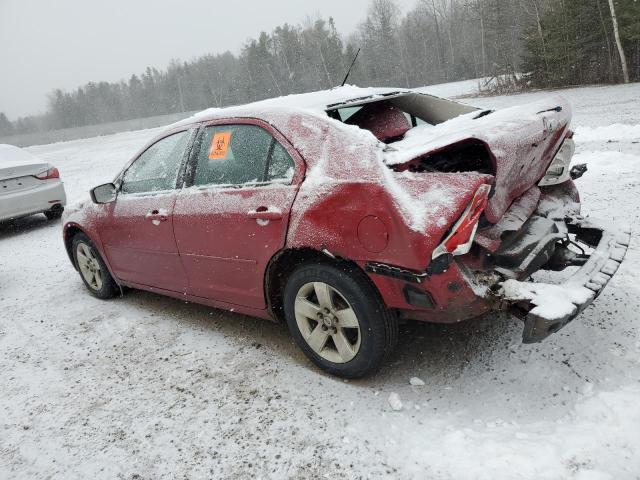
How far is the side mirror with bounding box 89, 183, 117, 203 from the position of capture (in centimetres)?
399

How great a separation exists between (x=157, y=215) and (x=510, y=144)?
2.51 meters

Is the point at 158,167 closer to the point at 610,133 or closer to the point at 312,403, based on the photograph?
the point at 312,403

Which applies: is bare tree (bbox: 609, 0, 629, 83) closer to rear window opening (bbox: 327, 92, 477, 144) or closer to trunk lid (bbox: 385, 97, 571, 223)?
rear window opening (bbox: 327, 92, 477, 144)

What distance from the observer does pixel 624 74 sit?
20.4 m

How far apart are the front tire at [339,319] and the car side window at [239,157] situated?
64cm

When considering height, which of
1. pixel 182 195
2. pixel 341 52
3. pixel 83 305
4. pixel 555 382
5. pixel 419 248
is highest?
pixel 341 52

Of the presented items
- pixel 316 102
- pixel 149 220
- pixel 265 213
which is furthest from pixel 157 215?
pixel 316 102

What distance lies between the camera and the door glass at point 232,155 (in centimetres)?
294

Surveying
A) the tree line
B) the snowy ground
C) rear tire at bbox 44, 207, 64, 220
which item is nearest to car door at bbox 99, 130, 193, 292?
the snowy ground

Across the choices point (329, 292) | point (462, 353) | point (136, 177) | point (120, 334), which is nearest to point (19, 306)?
point (120, 334)

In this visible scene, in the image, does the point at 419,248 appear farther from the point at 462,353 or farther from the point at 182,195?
the point at 182,195

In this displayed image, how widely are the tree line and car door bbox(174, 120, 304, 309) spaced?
42.7ft

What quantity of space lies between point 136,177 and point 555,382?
340cm

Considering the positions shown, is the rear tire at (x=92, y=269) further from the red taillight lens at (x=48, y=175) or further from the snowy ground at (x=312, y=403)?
the red taillight lens at (x=48, y=175)
